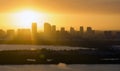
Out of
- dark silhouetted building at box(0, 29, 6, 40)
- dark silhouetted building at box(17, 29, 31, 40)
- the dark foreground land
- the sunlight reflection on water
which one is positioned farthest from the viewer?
dark silhouetted building at box(17, 29, 31, 40)

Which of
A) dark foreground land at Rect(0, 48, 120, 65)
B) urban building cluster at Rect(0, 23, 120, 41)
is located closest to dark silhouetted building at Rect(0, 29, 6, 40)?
urban building cluster at Rect(0, 23, 120, 41)

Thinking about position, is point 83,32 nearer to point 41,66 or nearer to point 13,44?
point 13,44

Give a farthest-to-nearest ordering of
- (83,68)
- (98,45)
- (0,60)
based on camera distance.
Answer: (98,45) → (0,60) → (83,68)

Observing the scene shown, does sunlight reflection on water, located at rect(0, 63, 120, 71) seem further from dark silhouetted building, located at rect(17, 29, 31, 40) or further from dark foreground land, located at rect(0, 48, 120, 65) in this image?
dark silhouetted building, located at rect(17, 29, 31, 40)

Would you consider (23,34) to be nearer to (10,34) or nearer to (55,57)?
(10,34)

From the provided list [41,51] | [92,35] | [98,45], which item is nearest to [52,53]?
[41,51]

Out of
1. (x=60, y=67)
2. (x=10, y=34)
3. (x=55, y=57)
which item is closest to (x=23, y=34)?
(x=10, y=34)

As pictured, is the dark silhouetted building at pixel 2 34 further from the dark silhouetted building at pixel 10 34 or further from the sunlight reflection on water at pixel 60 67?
the sunlight reflection on water at pixel 60 67

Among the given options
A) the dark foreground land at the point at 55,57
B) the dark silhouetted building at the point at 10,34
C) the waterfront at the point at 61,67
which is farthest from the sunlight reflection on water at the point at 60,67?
the dark silhouetted building at the point at 10,34

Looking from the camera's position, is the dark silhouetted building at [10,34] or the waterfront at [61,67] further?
the dark silhouetted building at [10,34]
